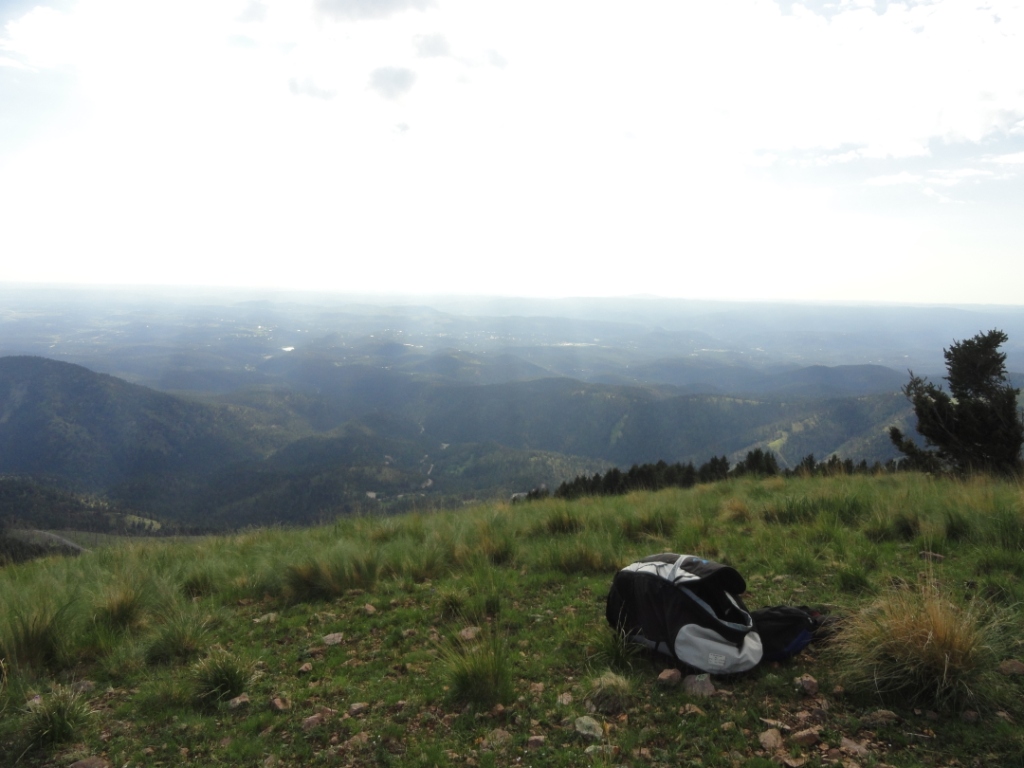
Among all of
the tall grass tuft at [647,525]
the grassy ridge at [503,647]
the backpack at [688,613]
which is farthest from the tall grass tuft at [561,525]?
the backpack at [688,613]

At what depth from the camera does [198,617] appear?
4.94m

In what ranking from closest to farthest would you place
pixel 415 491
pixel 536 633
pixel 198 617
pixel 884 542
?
pixel 536 633 < pixel 198 617 < pixel 884 542 < pixel 415 491

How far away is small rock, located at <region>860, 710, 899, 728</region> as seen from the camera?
276cm

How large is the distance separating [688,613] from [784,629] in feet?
2.31

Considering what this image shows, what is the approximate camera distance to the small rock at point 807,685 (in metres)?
3.12

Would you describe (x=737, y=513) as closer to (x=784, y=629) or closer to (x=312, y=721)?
(x=784, y=629)

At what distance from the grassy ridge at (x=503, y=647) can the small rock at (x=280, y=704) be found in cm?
5

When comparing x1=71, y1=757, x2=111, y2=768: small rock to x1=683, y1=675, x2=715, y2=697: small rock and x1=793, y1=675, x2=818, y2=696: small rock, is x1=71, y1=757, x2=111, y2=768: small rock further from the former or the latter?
x1=793, y1=675, x2=818, y2=696: small rock

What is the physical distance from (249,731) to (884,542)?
6258 millimetres

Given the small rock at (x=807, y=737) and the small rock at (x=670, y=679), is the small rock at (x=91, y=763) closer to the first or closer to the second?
the small rock at (x=670, y=679)

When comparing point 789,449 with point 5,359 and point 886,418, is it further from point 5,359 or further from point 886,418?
point 5,359

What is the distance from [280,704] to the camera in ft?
11.5

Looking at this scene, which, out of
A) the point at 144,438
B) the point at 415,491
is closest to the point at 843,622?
the point at 415,491

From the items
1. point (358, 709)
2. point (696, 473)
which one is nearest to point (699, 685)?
point (358, 709)
